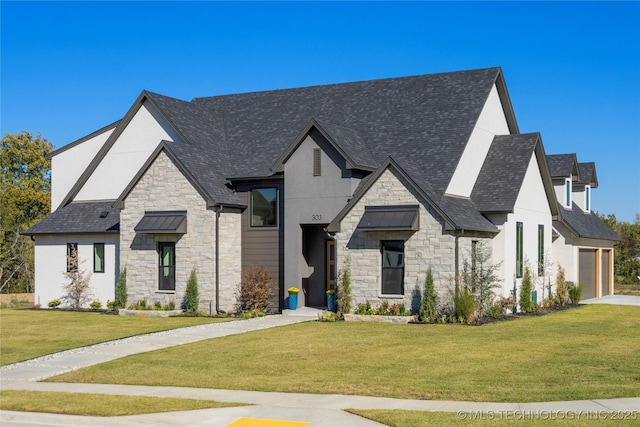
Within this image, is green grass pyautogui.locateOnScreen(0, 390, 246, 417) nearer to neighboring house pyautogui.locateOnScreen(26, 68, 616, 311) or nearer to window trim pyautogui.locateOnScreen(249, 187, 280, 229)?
neighboring house pyautogui.locateOnScreen(26, 68, 616, 311)

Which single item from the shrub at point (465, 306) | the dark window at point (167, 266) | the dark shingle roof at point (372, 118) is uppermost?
the dark shingle roof at point (372, 118)

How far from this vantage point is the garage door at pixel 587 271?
38.5 metres

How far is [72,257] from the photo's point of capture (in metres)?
33.8

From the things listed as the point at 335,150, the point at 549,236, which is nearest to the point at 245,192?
→ the point at 335,150

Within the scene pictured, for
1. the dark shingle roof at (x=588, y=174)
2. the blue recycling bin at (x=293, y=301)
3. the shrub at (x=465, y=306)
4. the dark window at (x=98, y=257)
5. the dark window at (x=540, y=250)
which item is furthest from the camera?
the dark shingle roof at (x=588, y=174)

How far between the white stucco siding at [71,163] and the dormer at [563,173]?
68.6 ft

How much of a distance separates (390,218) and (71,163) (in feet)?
56.8

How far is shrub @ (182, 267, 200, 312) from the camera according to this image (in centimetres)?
2914

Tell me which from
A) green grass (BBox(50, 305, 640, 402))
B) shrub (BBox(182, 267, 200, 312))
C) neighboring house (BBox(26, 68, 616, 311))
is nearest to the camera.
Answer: green grass (BBox(50, 305, 640, 402))

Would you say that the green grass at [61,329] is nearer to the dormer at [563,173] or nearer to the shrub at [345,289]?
the shrub at [345,289]

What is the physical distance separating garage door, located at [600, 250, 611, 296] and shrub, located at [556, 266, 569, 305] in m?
7.75

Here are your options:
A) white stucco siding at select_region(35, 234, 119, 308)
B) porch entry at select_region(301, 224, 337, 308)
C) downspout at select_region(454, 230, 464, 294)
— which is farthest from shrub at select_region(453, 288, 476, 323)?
white stucco siding at select_region(35, 234, 119, 308)

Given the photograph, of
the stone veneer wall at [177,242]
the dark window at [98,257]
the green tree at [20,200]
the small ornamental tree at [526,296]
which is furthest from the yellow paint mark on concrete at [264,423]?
the green tree at [20,200]

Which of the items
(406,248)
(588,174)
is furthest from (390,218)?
(588,174)
